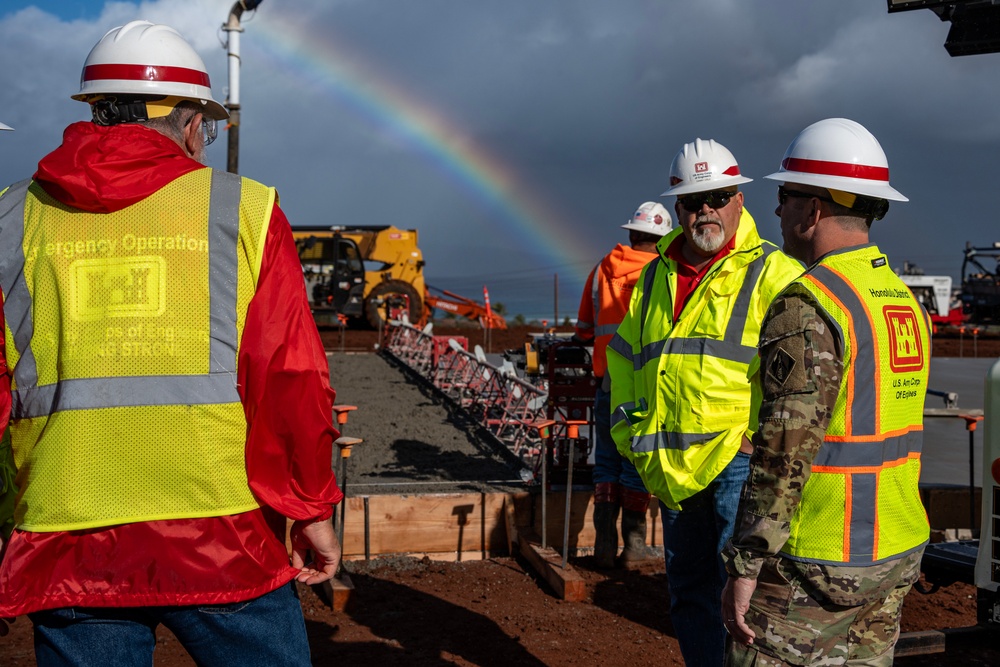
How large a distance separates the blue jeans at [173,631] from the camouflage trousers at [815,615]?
3.54 feet

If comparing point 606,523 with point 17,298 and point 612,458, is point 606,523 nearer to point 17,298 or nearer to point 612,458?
point 612,458

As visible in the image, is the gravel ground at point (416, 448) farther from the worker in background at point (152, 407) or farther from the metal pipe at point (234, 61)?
the metal pipe at point (234, 61)

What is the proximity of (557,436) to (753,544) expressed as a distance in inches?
166

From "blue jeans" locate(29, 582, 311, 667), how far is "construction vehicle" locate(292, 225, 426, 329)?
19.6 meters

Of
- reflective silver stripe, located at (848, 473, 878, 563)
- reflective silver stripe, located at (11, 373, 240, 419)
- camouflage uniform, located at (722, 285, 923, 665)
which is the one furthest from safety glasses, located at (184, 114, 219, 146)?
reflective silver stripe, located at (848, 473, 878, 563)

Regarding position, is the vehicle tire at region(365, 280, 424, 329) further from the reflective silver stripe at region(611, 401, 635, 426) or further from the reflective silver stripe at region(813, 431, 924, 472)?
the reflective silver stripe at region(813, 431, 924, 472)

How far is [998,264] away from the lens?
26.2 metres

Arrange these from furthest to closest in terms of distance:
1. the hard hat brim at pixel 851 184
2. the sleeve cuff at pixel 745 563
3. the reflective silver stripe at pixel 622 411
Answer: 1. the reflective silver stripe at pixel 622 411
2. the hard hat brim at pixel 851 184
3. the sleeve cuff at pixel 745 563

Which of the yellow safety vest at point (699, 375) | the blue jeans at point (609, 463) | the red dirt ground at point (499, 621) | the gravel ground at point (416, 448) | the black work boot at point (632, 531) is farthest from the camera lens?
the gravel ground at point (416, 448)

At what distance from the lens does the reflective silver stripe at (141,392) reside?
1892 millimetres

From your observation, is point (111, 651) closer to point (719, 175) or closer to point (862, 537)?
point (862, 537)

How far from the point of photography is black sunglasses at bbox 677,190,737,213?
353cm

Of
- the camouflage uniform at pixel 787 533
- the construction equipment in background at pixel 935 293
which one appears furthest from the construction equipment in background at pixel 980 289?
the camouflage uniform at pixel 787 533

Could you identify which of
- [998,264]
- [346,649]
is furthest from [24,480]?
[998,264]
